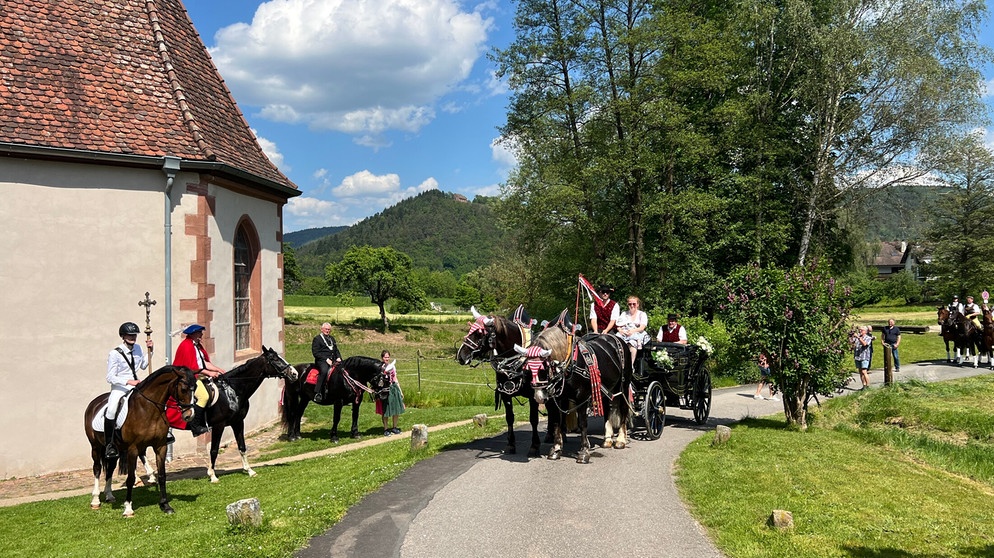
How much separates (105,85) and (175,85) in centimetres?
137

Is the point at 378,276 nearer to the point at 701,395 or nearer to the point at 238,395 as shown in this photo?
the point at 701,395

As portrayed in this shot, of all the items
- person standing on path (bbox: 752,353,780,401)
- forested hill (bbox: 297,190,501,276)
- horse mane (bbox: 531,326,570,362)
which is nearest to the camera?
horse mane (bbox: 531,326,570,362)

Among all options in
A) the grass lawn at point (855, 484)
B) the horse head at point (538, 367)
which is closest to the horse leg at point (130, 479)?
the horse head at point (538, 367)

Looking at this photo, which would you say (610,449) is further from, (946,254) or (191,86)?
(946,254)

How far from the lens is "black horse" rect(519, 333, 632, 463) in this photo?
30.9 ft

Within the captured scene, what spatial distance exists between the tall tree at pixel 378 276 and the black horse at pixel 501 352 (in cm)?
5498

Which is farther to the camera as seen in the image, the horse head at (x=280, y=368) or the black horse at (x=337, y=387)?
the black horse at (x=337, y=387)

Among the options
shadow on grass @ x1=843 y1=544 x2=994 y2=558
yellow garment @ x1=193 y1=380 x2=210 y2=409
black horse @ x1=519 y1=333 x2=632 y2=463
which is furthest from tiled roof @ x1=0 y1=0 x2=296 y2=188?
shadow on grass @ x1=843 y1=544 x2=994 y2=558

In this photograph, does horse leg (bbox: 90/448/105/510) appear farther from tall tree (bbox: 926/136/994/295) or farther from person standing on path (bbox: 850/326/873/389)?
tall tree (bbox: 926/136/994/295)

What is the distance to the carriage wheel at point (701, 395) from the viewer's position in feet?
45.4

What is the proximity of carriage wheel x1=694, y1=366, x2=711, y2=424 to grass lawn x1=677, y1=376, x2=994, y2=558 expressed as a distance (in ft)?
2.72

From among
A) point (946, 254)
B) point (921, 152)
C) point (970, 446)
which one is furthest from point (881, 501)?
point (946, 254)

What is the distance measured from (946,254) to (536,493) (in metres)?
50.4

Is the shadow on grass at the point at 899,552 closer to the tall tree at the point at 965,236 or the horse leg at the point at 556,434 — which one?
the horse leg at the point at 556,434
